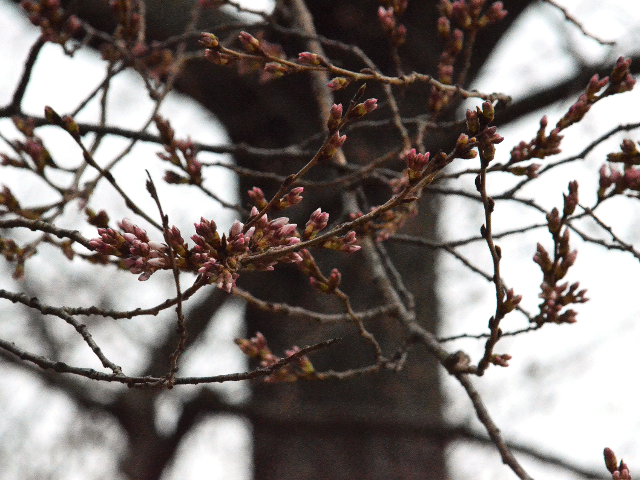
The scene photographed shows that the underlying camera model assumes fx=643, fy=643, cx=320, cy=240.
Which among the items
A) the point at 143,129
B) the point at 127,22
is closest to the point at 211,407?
the point at 143,129

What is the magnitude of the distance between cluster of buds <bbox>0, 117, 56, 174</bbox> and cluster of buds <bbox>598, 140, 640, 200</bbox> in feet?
5.75

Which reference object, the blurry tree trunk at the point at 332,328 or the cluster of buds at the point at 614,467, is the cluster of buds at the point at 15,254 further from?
the blurry tree trunk at the point at 332,328

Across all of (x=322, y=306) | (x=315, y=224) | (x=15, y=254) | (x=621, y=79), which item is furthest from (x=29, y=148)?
(x=322, y=306)

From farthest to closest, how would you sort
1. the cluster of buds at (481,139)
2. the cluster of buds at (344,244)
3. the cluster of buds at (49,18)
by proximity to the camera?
1. the cluster of buds at (49,18)
2. the cluster of buds at (344,244)
3. the cluster of buds at (481,139)

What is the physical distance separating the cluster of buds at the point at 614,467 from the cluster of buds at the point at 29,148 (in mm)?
1868

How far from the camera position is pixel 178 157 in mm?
2199

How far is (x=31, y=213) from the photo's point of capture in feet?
7.05

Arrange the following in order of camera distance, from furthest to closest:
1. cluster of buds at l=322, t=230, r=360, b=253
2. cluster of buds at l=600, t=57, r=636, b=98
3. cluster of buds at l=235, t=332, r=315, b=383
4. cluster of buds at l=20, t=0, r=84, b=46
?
cluster of buds at l=20, t=0, r=84, b=46 < cluster of buds at l=235, t=332, r=315, b=383 < cluster of buds at l=600, t=57, r=636, b=98 < cluster of buds at l=322, t=230, r=360, b=253

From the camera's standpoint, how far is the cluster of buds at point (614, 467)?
1.50 metres

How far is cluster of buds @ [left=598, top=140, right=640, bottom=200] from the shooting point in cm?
180

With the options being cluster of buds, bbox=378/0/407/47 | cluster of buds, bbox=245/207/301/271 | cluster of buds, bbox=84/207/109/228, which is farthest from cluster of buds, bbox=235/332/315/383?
cluster of buds, bbox=378/0/407/47

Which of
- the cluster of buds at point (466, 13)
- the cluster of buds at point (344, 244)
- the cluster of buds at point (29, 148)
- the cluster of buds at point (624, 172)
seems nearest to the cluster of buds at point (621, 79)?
the cluster of buds at point (624, 172)

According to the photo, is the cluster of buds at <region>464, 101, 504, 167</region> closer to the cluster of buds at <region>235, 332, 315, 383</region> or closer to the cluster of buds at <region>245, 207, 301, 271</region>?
the cluster of buds at <region>245, 207, 301, 271</region>

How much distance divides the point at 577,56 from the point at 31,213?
9.24 feet
